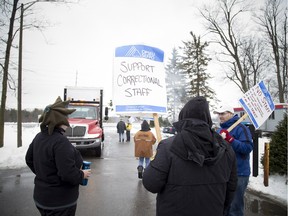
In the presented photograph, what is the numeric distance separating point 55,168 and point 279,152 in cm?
586

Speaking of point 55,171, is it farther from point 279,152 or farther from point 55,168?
point 279,152

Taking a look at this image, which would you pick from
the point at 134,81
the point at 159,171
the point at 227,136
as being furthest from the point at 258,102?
the point at 159,171

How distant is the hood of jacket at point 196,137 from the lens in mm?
1956

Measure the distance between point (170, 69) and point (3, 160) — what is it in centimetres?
3708

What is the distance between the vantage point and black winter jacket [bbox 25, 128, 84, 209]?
8.36 ft

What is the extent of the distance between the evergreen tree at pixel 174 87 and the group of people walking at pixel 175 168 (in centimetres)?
3268

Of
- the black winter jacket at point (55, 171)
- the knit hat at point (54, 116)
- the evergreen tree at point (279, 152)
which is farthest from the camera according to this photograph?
the evergreen tree at point (279, 152)

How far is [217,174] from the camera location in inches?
81.2

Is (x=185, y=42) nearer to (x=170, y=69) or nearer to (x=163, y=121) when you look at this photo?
(x=170, y=69)

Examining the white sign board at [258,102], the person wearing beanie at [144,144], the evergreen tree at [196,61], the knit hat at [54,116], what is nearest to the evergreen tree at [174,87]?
the evergreen tree at [196,61]

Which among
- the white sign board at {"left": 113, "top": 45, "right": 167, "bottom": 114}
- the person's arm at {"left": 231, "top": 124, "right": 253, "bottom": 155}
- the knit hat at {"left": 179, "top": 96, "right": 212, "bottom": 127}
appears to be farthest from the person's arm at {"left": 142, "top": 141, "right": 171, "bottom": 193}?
the person's arm at {"left": 231, "top": 124, "right": 253, "bottom": 155}

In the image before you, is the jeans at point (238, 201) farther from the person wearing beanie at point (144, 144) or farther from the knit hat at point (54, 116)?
the person wearing beanie at point (144, 144)

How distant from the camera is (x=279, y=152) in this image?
6.13 metres

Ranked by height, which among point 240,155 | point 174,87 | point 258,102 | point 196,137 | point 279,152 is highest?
point 174,87
